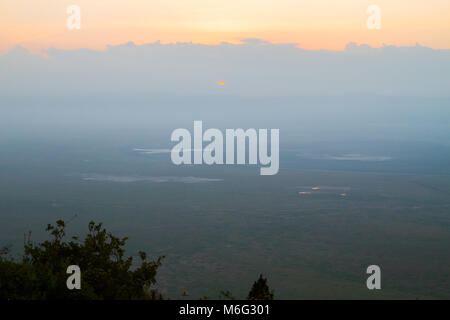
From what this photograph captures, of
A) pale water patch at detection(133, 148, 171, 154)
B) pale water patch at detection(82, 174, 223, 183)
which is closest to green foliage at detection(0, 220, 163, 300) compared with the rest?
pale water patch at detection(82, 174, 223, 183)

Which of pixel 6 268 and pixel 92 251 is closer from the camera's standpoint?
pixel 6 268

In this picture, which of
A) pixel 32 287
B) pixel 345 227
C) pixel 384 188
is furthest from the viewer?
pixel 384 188

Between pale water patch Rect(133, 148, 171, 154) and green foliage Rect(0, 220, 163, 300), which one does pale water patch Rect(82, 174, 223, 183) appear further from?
green foliage Rect(0, 220, 163, 300)

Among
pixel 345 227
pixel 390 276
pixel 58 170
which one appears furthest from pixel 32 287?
pixel 58 170

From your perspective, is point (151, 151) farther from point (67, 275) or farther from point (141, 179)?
point (67, 275)

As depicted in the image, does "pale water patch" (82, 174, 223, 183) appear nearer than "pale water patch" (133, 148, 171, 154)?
Yes

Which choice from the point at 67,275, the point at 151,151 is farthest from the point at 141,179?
the point at 67,275

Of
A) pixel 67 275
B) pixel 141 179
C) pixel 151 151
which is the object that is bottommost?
pixel 67 275

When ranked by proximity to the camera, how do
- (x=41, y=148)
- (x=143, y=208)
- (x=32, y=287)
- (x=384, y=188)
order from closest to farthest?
(x=32, y=287) → (x=143, y=208) → (x=384, y=188) → (x=41, y=148)

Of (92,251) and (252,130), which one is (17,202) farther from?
(252,130)
